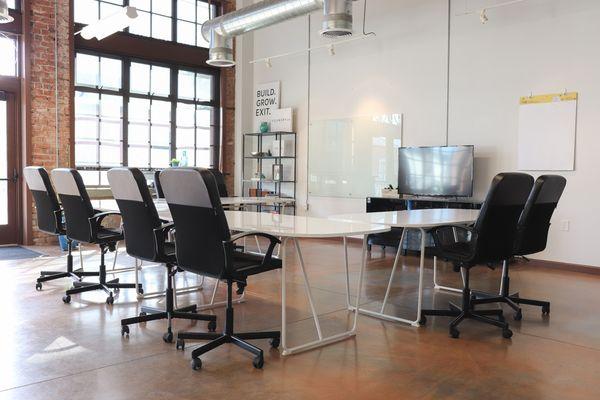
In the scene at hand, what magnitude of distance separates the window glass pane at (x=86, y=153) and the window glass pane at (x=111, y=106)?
1.70 feet

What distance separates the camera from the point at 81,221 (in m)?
4.31

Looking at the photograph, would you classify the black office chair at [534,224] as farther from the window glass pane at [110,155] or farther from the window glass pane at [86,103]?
the window glass pane at [86,103]

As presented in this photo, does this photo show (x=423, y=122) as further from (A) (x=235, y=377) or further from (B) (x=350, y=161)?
(A) (x=235, y=377)

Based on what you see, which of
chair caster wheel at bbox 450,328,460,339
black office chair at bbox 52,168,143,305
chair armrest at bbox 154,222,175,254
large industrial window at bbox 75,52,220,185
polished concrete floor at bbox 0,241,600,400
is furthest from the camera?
large industrial window at bbox 75,52,220,185

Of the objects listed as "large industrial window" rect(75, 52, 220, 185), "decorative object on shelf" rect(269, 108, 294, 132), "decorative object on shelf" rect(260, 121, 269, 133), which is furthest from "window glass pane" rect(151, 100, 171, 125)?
"decorative object on shelf" rect(269, 108, 294, 132)

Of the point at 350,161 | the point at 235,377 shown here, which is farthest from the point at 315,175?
the point at 235,377

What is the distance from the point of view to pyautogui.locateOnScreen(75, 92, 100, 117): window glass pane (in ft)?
26.1

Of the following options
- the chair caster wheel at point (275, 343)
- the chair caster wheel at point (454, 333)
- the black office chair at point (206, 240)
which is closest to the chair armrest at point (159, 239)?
the black office chair at point (206, 240)

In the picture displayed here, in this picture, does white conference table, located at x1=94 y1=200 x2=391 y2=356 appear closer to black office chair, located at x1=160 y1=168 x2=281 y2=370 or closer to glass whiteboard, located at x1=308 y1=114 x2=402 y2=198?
black office chair, located at x1=160 y1=168 x2=281 y2=370

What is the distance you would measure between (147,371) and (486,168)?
16.7ft

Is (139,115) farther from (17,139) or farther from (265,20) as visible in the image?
(265,20)

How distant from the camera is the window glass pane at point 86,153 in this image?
313 inches

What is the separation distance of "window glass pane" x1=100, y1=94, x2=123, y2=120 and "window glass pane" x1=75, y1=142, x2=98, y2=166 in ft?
1.70

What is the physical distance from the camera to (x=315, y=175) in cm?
884
